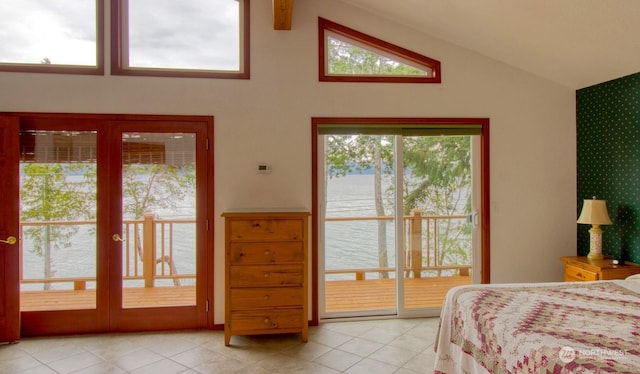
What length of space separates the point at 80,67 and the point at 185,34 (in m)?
1.00

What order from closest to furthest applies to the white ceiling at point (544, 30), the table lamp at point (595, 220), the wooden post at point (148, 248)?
the white ceiling at point (544, 30), the table lamp at point (595, 220), the wooden post at point (148, 248)

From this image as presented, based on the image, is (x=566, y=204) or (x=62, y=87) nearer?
(x=62, y=87)

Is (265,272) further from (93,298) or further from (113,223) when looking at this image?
(93,298)

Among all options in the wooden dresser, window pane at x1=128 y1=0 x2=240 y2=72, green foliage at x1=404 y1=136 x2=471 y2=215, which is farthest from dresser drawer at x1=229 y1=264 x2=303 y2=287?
window pane at x1=128 y1=0 x2=240 y2=72

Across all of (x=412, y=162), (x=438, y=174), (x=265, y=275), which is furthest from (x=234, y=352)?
(x=438, y=174)

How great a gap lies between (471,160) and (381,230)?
1.19 meters

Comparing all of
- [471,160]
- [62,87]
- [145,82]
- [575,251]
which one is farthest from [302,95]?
[575,251]

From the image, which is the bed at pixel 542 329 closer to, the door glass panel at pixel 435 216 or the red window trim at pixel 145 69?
the door glass panel at pixel 435 216

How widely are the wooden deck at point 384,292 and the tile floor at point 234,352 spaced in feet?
1.06

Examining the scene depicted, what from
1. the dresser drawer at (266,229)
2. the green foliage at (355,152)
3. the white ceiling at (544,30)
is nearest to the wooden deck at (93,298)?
the dresser drawer at (266,229)

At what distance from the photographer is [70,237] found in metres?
3.54

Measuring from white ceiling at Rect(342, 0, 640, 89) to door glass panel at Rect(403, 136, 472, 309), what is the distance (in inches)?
37.9

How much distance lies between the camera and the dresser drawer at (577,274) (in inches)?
129

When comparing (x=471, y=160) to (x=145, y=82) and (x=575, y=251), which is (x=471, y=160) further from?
(x=145, y=82)
